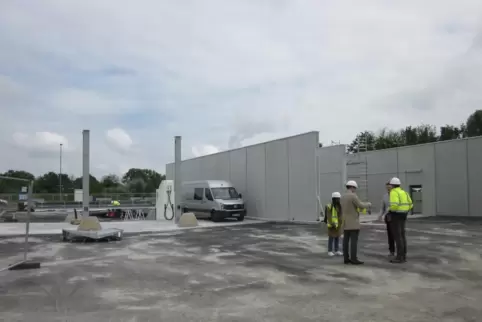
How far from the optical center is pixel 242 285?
28.1 feet

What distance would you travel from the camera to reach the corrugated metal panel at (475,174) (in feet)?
94.1

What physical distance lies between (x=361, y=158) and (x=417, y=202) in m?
5.34

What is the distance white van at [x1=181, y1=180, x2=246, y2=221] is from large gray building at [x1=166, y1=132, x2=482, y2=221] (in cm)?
239

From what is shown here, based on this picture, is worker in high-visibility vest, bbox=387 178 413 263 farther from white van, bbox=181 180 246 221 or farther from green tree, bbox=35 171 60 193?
green tree, bbox=35 171 60 193

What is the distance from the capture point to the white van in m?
27.8

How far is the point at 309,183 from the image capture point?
26125 millimetres

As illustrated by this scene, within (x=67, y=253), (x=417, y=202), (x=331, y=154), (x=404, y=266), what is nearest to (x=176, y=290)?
(x=404, y=266)

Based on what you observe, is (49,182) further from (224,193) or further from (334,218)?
(334,218)

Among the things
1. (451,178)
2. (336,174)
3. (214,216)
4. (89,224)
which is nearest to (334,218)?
(89,224)

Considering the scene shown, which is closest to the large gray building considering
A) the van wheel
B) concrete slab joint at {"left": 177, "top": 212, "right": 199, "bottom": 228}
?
the van wheel

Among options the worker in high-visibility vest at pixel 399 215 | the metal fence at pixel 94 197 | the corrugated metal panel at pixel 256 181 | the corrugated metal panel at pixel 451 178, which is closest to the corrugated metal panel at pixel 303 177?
the corrugated metal panel at pixel 256 181

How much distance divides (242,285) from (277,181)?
20.8m

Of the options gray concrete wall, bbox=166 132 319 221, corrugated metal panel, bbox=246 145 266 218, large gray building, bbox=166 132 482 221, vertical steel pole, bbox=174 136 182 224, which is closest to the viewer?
vertical steel pole, bbox=174 136 182 224

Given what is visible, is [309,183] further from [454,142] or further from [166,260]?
[166,260]
